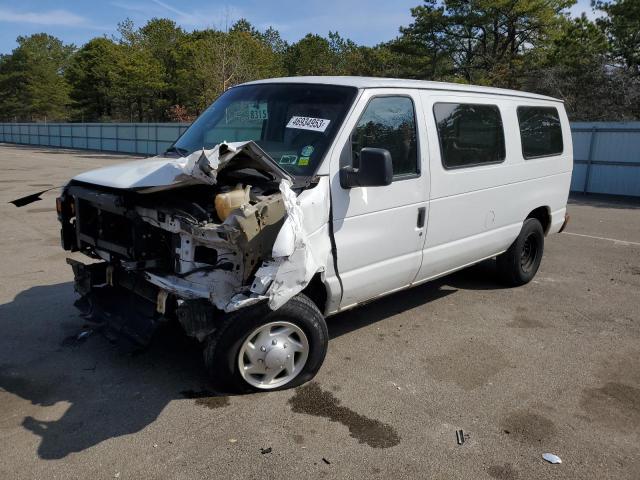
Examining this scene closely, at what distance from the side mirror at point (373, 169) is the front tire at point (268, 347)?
89cm

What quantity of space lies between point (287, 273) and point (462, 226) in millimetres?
2312

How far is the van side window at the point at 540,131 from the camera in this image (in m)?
5.76

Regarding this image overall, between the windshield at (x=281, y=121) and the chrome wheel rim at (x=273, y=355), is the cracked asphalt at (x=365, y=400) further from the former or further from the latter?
the windshield at (x=281, y=121)

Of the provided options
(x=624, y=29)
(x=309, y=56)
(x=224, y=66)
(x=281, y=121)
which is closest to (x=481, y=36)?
(x=624, y=29)

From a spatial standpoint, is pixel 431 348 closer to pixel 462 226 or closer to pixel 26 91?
pixel 462 226

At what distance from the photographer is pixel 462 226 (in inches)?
195

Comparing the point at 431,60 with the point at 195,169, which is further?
the point at 431,60

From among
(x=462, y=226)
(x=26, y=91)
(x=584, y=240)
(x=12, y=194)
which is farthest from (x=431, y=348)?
(x=26, y=91)

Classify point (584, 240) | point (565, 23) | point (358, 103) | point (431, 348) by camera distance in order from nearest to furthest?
point (358, 103), point (431, 348), point (584, 240), point (565, 23)

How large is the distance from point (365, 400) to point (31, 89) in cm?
7527

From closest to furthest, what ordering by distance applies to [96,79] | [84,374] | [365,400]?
[365,400]
[84,374]
[96,79]

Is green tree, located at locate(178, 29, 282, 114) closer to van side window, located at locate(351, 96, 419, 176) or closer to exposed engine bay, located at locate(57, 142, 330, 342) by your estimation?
van side window, located at locate(351, 96, 419, 176)

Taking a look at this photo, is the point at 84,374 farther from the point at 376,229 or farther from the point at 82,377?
the point at 376,229

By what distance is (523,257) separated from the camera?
638cm
